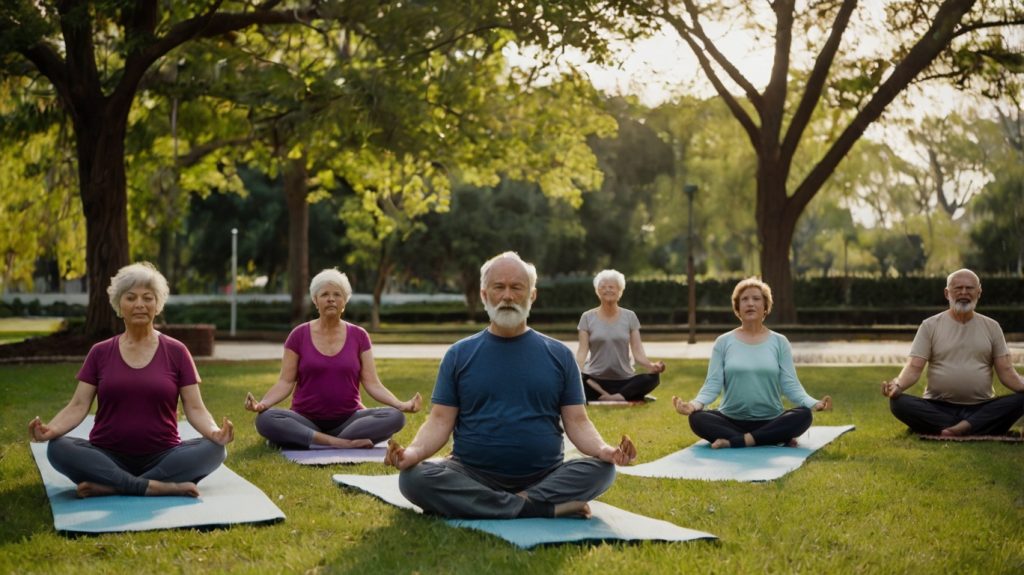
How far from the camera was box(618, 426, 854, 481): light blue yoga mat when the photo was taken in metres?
8.25

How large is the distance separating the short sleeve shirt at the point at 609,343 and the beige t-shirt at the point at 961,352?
3.67m

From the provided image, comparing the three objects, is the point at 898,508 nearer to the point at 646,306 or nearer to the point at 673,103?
the point at 673,103

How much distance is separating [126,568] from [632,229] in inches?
2041

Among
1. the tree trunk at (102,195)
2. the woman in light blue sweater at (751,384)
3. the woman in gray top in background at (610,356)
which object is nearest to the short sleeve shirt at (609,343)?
the woman in gray top in background at (610,356)

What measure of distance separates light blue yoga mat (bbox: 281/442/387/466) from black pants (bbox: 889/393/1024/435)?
4.43 metres

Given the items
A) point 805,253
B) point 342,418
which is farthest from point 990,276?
point 805,253

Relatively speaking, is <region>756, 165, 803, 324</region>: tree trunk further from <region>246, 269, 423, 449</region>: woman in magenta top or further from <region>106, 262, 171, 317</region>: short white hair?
<region>106, 262, 171, 317</region>: short white hair

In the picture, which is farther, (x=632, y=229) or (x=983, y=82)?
(x=632, y=229)

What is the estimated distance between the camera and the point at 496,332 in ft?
21.2

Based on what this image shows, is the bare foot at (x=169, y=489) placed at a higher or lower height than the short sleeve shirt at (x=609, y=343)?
lower

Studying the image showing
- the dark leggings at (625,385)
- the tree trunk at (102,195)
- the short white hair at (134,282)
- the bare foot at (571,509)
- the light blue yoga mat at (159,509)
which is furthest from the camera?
the tree trunk at (102,195)

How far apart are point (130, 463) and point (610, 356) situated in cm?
722

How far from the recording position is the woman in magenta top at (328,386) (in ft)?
31.5

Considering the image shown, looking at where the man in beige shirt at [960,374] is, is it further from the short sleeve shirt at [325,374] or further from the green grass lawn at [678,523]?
the short sleeve shirt at [325,374]
